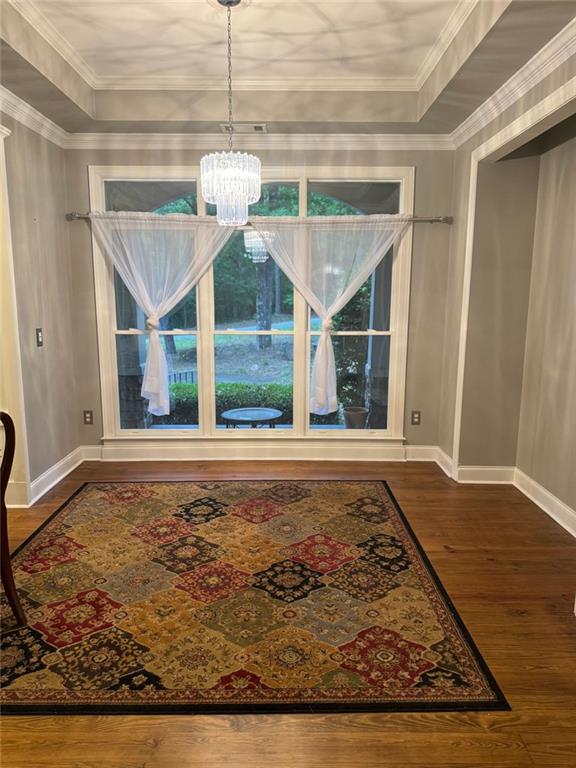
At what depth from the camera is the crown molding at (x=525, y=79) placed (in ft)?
8.50

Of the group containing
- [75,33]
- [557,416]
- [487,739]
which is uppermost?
[75,33]

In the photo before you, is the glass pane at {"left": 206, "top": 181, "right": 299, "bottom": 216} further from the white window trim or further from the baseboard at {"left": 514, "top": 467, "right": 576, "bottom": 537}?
the baseboard at {"left": 514, "top": 467, "right": 576, "bottom": 537}

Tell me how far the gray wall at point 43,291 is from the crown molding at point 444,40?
277 centimetres

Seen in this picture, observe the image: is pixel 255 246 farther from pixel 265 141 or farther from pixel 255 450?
pixel 255 450

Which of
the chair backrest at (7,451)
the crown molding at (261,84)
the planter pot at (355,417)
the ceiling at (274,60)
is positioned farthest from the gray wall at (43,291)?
the planter pot at (355,417)

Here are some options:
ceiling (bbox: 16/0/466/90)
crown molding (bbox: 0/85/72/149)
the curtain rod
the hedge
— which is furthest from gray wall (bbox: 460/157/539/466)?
crown molding (bbox: 0/85/72/149)

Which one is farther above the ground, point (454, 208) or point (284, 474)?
point (454, 208)

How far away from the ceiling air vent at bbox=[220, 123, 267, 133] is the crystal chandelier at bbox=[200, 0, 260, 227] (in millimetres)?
777

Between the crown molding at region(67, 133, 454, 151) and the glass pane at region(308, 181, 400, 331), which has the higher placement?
the crown molding at region(67, 133, 454, 151)

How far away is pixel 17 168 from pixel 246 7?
6.13 feet

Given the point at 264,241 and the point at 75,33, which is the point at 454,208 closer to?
the point at 264,241

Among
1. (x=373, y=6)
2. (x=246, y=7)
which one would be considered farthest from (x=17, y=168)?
(x=373, y=6)

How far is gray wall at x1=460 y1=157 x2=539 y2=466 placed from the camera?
3893 millimetres

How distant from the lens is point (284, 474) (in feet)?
14.5
